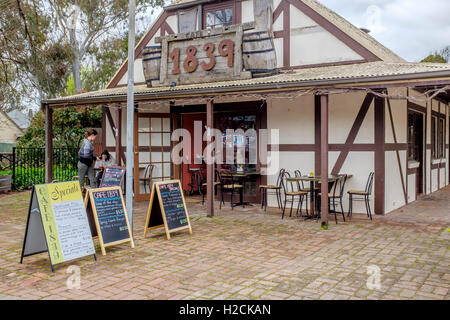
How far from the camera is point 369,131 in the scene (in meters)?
8.34

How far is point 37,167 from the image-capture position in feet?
44.0

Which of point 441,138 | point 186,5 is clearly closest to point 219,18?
point 186,5

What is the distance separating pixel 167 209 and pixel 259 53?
3946 millimetres

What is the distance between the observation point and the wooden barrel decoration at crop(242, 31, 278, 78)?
870cm

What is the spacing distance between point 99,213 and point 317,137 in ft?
16.1

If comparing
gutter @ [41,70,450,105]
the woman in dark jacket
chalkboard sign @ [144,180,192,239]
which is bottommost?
chalkboard sign @ [144,180,192,239]

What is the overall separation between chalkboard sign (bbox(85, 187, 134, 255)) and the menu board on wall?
273 millimetres

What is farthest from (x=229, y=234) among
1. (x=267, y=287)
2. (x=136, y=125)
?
(x=136, y=125)

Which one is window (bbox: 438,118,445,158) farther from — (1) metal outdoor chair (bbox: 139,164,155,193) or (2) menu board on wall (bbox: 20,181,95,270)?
(2) menu board on wall (bbox: 20,181,95,270)

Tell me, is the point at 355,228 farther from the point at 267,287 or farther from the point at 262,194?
the point at 267,287

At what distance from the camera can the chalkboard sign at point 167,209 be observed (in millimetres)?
6570

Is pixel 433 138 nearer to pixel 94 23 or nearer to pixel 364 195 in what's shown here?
pixel 364 195

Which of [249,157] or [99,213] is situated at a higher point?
[249,157]
